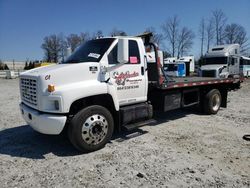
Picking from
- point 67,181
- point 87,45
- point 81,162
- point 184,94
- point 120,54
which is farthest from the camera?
point 184,94

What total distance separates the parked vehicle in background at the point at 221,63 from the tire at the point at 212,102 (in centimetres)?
1178

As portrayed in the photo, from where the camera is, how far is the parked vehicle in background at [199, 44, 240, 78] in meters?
19.9

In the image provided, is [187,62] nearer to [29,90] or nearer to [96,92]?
[96,92]

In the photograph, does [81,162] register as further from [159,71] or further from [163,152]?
[159,71]

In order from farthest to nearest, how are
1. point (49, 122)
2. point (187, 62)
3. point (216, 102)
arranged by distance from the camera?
point (187, 62), point (216, 102), point (49, 122)

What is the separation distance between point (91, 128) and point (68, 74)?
3.83 feet

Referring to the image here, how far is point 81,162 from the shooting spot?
4.41 m

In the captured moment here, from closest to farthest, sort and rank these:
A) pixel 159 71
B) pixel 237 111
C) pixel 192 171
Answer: pixel 192 171, pixel 159 71, pixel 237 111

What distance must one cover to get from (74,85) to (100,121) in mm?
918

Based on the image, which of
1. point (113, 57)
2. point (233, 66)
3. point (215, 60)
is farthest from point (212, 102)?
point (233, 66)

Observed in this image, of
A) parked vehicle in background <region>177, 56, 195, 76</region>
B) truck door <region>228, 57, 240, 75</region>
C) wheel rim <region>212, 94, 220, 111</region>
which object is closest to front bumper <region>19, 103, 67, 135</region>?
wheel rim <region>212, 94, 220, 111</region>

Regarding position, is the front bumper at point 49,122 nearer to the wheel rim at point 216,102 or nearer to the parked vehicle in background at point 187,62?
the wheel rim at point 216,102

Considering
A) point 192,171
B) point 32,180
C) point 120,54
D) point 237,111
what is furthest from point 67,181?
point 237,111

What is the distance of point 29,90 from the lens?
4.88m
